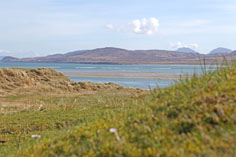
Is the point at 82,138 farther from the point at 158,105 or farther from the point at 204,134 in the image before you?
the point at 204,134

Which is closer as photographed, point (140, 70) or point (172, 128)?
point (172, 128)

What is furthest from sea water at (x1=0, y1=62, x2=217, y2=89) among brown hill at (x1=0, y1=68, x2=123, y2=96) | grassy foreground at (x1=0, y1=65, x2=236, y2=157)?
brown hill at (x1=0, y1=68, x2=123, y2=96)

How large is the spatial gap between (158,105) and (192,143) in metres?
1.28

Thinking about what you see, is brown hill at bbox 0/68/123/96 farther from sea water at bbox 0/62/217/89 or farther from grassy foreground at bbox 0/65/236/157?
grassy foreground at bbox 0/65/236/157

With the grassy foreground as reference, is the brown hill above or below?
below

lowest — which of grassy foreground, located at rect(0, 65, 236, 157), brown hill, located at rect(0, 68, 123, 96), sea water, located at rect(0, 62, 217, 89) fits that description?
sea water, located at rect(0, 62, 217, 89)

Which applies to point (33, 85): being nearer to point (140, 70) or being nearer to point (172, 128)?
point (172, 128)

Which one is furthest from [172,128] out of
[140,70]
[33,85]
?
[140,70]

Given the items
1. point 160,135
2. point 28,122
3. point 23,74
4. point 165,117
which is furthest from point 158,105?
point 23,74

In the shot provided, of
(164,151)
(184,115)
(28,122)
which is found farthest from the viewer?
(28,122)

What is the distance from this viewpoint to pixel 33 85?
2761 cm

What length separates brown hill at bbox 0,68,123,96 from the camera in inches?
1007

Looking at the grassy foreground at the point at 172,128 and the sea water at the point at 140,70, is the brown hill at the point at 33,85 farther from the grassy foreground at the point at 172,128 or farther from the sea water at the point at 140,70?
the grassy foreground at the point at 172,128

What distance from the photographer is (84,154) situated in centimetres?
475
